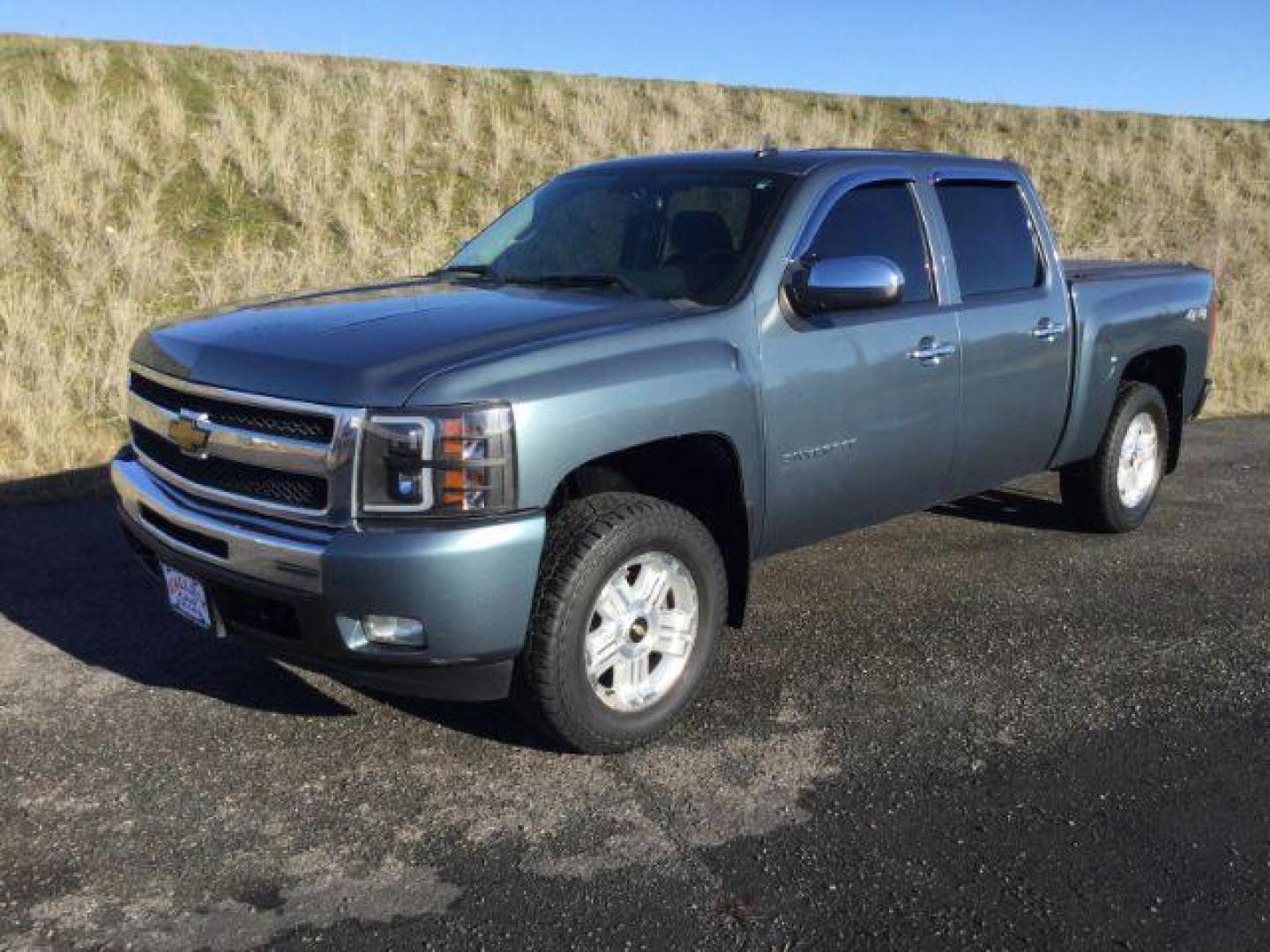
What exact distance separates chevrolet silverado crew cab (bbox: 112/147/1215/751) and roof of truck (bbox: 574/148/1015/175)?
0.02 metres

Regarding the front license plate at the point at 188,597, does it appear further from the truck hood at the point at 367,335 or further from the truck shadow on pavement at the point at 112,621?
the truck hood at the point at 367,335

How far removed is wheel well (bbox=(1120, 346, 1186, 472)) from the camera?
21.6 feet

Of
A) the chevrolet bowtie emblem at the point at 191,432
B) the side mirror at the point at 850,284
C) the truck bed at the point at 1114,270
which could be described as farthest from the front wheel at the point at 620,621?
the truck bed at the point at 1114,270

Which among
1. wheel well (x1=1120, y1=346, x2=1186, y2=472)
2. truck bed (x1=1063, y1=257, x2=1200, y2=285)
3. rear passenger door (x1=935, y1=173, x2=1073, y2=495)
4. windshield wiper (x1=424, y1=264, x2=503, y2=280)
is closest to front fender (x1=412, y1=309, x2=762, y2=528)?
windshield wiper (x1=424, y1=264, x2=503, y2=280)

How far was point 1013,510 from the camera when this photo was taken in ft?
23.2

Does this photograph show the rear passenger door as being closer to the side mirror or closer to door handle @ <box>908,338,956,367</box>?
door handle @ <box>908,338,956,367</box>

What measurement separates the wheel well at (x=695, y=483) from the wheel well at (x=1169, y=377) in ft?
10.9

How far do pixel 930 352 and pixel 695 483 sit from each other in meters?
1.22

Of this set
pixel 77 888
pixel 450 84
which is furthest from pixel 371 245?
pixel 77 888

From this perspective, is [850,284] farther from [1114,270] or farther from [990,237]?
[1114,270]

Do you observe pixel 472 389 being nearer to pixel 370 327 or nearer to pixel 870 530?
pixel 370 327

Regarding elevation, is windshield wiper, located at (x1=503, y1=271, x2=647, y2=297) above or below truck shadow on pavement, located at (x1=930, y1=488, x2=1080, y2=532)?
above

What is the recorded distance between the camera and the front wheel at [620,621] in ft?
11.5

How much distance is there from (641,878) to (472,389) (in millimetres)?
1338
